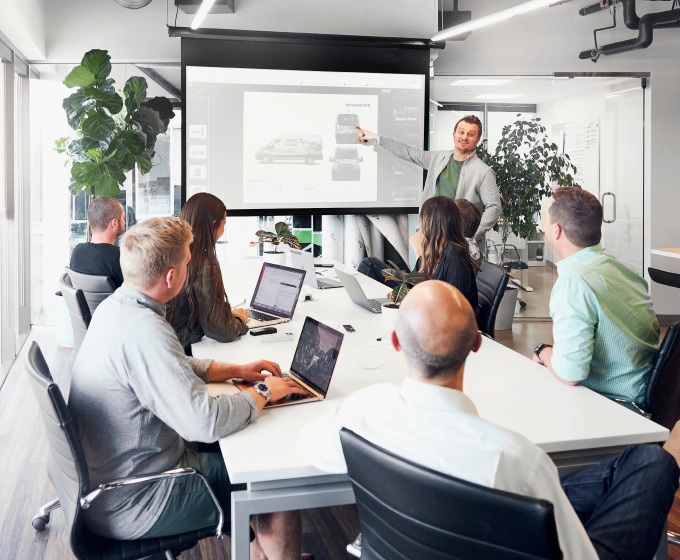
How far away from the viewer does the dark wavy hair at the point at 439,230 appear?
134 inches

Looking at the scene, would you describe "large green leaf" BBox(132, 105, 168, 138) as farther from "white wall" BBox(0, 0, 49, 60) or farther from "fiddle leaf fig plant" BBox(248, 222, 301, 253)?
"fiddle leaf fig plant" BBox(248, 222, 301, 253)

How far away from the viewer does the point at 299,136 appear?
5992 mm

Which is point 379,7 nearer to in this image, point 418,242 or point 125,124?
point 125,124

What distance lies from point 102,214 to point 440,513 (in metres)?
3.70

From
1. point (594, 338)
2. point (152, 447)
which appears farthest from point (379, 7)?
point (152, 447)

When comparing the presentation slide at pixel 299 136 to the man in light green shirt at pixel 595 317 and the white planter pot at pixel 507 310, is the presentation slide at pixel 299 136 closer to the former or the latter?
the white planter pot at pixel 507 310

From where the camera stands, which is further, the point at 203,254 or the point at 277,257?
the point at 277,257

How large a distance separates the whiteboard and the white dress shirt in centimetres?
587

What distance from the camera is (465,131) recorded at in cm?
593

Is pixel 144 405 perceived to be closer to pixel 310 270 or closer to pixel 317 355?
pixel 317 355

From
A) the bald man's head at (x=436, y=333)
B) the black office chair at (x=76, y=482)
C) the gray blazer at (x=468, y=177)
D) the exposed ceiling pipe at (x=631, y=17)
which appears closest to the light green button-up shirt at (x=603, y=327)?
the bald man's head at (x=436, y=333)

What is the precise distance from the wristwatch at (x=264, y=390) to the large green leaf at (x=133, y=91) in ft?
13.5

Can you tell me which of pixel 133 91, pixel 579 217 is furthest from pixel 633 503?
pixel 133 91

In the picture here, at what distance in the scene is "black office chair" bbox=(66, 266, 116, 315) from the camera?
3.11 meters
